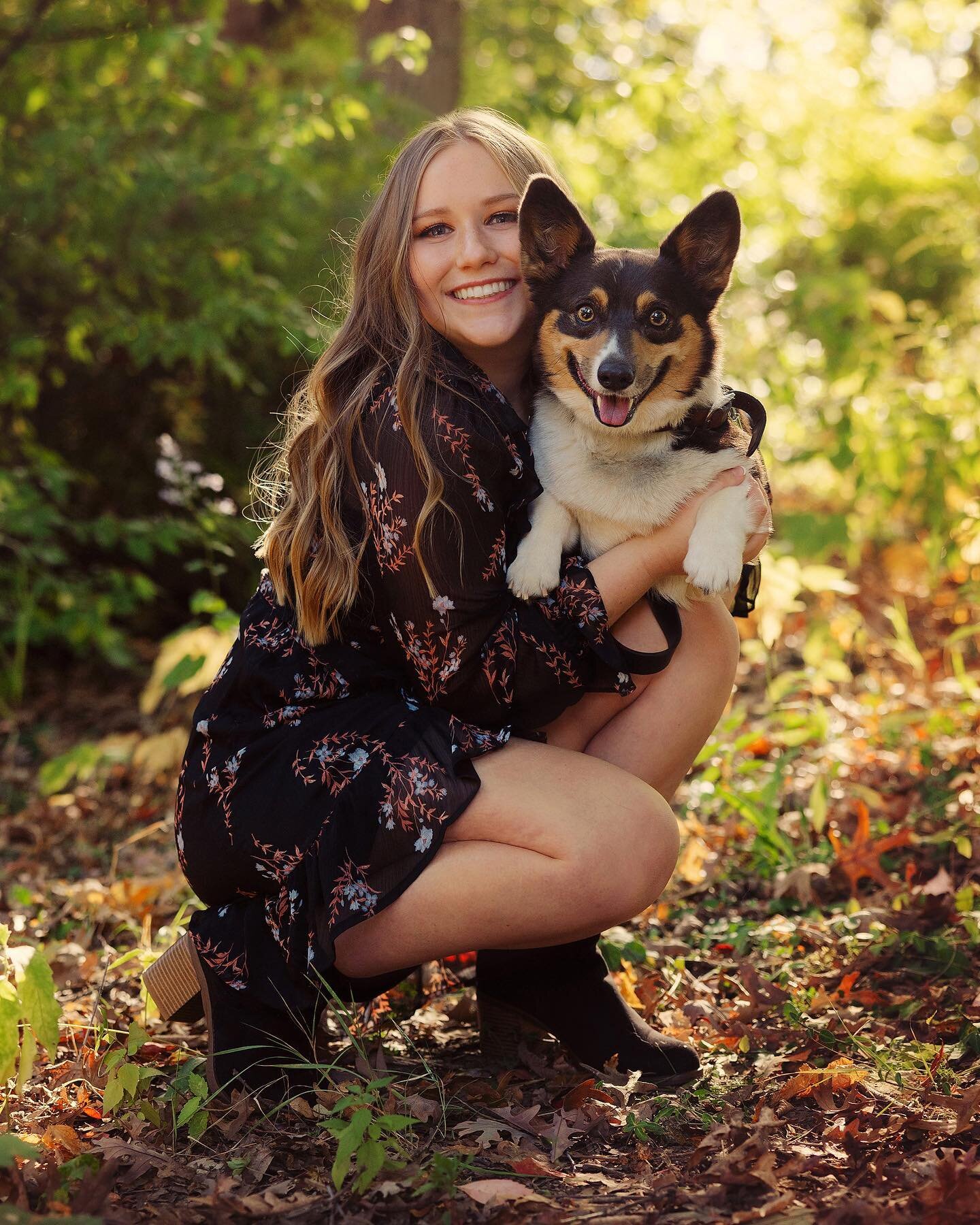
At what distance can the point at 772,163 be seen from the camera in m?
6.61

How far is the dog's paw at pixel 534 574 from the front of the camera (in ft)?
7.02

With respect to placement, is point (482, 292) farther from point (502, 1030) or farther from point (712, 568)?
point (502, 1030)

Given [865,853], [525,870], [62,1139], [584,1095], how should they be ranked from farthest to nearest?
[865,853] → [584,1095] → [525,870] → [62,1139]

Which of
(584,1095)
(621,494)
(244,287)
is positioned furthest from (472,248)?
(244,287)

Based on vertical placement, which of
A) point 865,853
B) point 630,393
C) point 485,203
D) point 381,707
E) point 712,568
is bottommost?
point 865,853

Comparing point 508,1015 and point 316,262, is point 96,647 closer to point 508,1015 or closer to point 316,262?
point 316,262

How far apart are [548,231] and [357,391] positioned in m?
0.51

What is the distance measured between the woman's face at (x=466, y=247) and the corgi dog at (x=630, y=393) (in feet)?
0.25

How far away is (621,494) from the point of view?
7.52 ft

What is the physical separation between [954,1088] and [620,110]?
5.05 metres

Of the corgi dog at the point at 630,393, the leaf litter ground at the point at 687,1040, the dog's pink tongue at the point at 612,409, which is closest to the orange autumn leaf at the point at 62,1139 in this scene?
the leaf litter ground at the point at 687,1040

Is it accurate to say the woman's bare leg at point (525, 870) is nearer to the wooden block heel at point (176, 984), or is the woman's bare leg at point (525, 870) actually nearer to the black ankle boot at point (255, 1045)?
the black ankle boot at point (255, 1045)

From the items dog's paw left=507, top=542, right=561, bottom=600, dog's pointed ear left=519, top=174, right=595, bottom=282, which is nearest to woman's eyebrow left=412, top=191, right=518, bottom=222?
dog's pointed ear left=519, top=174, right=595, bottom=282

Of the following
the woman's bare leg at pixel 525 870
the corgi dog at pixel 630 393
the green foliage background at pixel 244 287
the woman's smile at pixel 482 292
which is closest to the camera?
the woman's bare leg at pixel 525 870
